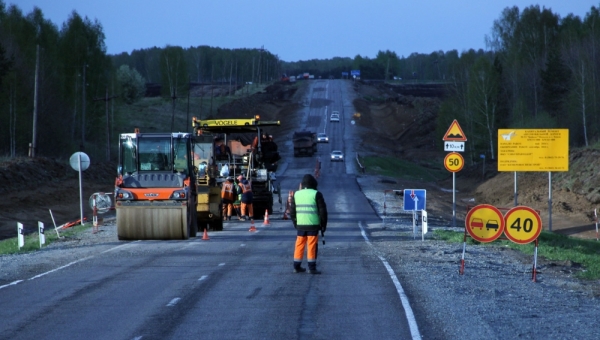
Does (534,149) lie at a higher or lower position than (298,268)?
higher

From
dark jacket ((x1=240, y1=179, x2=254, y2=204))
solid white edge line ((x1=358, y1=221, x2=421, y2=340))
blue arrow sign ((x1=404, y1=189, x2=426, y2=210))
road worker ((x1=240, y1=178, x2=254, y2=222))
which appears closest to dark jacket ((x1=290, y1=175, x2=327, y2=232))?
solid white edge line ((x1=358, y1=221, x2=421, y2=340))

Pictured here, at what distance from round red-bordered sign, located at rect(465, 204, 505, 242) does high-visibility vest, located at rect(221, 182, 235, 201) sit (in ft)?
53.7

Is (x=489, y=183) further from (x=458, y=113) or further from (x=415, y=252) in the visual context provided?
(x=415, y=252)

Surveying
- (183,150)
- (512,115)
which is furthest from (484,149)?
(183,150)

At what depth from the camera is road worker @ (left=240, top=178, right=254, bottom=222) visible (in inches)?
1266

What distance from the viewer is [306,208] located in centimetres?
1534

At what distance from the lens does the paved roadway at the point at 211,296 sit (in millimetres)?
10281

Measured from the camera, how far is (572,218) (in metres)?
43.8

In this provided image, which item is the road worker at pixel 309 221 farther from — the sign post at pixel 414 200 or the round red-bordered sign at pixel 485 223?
the sign post at pixel 414 200

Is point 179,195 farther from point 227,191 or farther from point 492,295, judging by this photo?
point 492,295

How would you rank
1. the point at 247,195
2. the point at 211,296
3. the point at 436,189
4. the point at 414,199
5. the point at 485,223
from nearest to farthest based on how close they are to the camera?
1. the point at 211,296
2. the point at 485,223
3. the point at 414,199
4. the point at 247,195
5. the point at 436,189

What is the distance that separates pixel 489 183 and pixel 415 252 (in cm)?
4232

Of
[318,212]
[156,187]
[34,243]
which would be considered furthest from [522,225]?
[34,243]

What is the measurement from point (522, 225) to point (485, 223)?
76 cm
